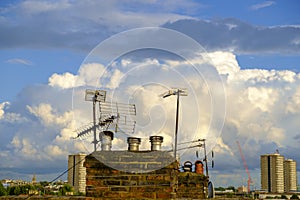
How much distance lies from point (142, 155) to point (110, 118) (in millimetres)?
1509

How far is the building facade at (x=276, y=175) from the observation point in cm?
11175

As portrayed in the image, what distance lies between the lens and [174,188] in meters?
11.3

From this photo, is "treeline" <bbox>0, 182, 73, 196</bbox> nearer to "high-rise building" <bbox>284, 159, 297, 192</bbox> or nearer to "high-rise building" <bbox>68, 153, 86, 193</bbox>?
"high-rise building" <bbox>68, 153, 86, 193</bbox>

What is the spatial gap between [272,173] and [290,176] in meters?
14.5

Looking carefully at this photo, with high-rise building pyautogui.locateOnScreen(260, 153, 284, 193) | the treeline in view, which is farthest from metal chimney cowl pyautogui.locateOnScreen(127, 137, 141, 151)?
high-rise building pyautogui.locateOnScreen(260, 153, 284, 193)

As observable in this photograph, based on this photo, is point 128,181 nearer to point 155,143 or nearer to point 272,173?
point 155,143

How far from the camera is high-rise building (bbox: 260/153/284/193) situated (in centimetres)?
11138

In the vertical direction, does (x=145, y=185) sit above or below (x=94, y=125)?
below

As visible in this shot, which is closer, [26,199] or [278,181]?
[26,199]

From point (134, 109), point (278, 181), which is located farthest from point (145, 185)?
point (278, 181)

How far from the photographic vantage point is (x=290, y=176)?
12594 centimetres

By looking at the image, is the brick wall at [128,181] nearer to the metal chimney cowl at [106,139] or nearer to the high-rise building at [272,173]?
the metal chimney cowl at [106,139]

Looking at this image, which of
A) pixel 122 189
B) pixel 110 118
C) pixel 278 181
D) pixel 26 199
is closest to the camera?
pixel 122 189

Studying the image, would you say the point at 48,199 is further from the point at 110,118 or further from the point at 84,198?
the point at 110,118
